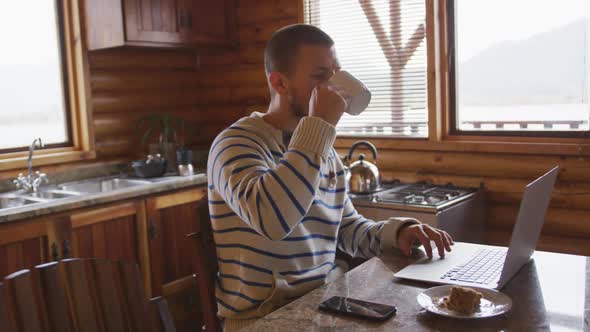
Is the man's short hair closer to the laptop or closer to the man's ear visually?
→ the man's ear

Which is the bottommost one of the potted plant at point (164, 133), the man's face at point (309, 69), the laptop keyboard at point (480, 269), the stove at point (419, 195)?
the stove at point (419, 195)

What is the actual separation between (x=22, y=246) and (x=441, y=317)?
209cm

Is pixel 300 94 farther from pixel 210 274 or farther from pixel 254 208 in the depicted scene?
pixel 210 274

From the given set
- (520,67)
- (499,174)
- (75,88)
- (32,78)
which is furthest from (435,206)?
(32,78)

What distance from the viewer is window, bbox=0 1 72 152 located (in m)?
3.45

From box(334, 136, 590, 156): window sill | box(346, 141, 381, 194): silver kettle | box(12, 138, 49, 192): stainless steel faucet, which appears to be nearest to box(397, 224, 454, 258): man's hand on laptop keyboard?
box(346, 141, 381, 194): silver kettle

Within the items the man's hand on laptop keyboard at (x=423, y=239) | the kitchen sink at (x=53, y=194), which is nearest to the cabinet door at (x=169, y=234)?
→ the kitchen sink at (x=53, y=194)

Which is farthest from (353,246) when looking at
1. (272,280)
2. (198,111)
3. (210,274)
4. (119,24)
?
(198,111)

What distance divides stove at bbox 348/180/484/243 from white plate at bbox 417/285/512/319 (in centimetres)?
144

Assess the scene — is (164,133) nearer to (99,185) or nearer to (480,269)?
(99,185)

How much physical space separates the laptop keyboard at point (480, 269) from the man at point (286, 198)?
0.11 meters

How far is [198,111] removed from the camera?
4.44 metres

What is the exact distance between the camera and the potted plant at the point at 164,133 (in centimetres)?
392

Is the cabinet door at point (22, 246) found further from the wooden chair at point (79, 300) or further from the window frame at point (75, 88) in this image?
the wooden chair at point (79, 300)
